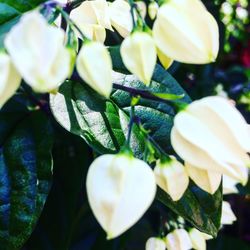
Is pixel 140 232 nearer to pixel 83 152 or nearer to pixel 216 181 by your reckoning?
pixel 83 152

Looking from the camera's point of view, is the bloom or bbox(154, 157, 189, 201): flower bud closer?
bbox(154, 157, 189, 201): flower bud

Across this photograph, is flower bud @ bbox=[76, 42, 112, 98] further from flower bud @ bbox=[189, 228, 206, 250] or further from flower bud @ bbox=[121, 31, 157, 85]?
flower bud @ bbox=[189, 228, 206, 250]

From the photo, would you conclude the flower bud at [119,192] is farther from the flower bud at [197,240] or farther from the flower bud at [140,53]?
the flower bud at [197,240]

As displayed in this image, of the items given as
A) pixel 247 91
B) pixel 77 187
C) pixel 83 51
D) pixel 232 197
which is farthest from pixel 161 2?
pixel 232 197

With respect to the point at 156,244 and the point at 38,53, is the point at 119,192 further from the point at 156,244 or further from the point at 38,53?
the point at 156,244

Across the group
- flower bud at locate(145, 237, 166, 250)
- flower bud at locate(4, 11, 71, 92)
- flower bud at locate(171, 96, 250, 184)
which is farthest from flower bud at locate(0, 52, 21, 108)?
flower bud at locate(145, 237, 166, 250)

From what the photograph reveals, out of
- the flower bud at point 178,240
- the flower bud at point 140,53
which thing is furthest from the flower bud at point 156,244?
the flower bud at point 140,53

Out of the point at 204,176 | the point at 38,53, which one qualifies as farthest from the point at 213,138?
the point at 38,53
